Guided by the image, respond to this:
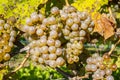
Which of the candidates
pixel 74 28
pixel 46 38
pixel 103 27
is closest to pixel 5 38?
pixel 46 38

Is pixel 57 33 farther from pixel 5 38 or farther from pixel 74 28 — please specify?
pixel 5 38

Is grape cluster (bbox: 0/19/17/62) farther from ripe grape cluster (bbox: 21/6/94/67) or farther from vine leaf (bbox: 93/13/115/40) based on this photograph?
vine leaf (bbox: 93/13/115/40)

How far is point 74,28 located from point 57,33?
0.08 meters

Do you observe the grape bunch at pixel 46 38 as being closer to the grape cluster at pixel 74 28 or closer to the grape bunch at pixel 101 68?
the grape cluster at pixel 74 28

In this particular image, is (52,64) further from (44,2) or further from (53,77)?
(53,77)

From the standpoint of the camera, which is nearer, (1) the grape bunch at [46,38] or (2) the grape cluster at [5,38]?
(1) the grape bunch at [46,38]

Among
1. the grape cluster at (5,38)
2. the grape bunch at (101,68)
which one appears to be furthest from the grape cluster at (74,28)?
the grape cluster at (5,38)

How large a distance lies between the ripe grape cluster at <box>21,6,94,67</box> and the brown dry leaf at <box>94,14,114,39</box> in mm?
35

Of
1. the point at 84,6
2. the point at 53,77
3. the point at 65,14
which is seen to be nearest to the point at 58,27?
the point at 65,14

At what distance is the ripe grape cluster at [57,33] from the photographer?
138cm

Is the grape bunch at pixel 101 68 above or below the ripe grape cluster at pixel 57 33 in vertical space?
below

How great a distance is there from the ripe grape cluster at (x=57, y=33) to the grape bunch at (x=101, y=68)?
0.10 meters

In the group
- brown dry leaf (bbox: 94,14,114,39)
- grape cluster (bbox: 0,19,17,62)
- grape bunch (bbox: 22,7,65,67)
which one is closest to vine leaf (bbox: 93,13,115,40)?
brown dry leaf (bbox: 94,14,114,39)

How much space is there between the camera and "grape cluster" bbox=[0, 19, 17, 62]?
4.87ft
